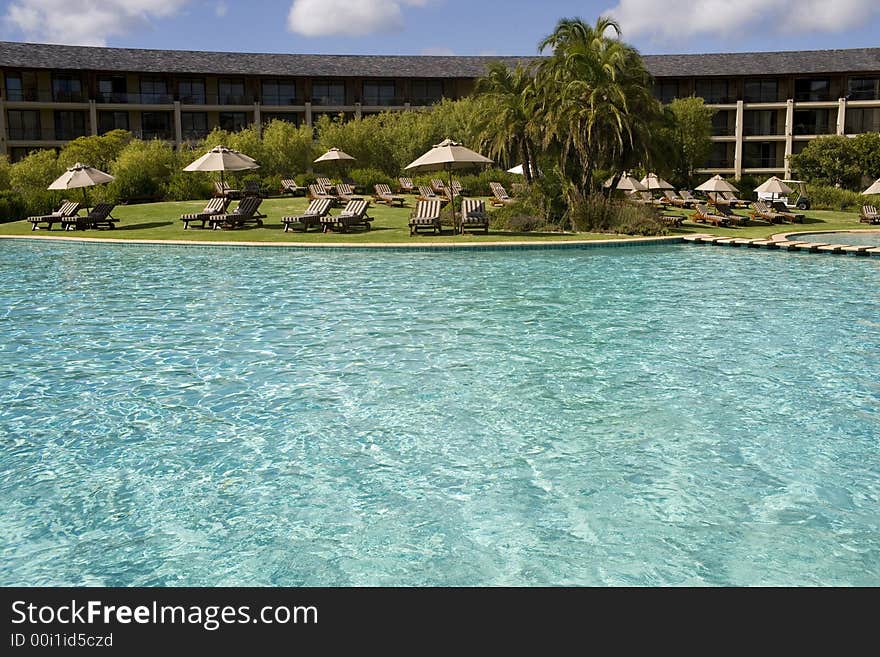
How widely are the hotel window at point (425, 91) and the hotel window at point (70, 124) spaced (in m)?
19.6

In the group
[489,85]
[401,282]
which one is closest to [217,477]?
[401,282]

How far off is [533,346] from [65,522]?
5950 mm

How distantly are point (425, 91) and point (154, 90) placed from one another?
16.7 m

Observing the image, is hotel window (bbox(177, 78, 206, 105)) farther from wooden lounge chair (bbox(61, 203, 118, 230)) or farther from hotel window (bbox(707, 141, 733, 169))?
hotel window (bbox(707, 141, 733, 169))

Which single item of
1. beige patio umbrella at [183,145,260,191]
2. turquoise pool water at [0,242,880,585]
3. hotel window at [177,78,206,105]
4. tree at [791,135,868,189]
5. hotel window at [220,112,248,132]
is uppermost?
hotel window at [177,78,206,105]

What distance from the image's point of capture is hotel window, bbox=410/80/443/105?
181 feet

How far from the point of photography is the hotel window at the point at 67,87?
48.4m

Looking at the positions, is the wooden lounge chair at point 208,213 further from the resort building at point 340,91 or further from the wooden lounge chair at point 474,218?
the resort building at point 340,91

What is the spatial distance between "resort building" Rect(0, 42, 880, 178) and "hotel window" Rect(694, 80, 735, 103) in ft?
0.21

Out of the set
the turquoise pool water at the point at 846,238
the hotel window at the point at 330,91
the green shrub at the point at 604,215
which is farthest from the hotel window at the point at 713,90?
the green shrub at the point at 604,215

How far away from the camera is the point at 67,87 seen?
163ft

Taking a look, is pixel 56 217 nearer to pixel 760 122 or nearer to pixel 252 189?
pixel 252 189

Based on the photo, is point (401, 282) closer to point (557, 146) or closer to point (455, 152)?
point (455, 152)

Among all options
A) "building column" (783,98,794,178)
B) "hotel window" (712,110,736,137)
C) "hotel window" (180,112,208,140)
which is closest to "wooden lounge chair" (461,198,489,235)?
"hotel window" (180,112,208,140)
